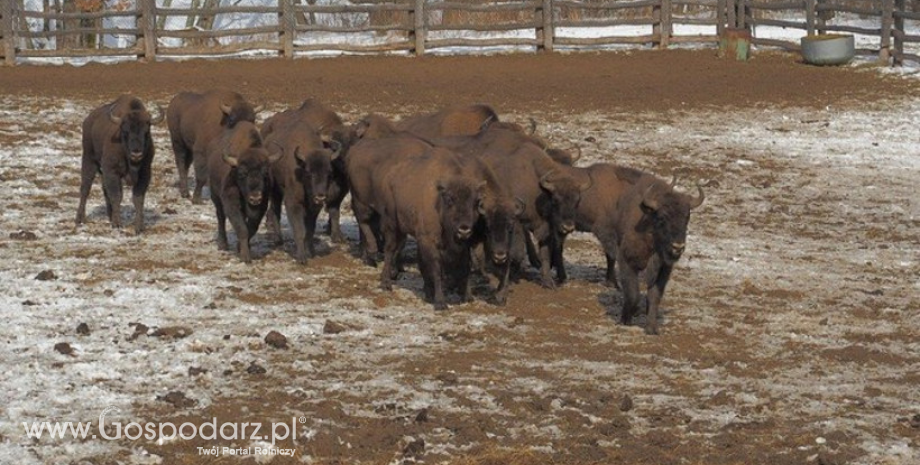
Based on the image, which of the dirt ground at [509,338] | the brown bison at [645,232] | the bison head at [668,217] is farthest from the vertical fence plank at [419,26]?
the bison head at [668,217]

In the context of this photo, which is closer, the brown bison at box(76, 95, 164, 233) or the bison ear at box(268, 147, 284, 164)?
the bison ear at box(268, 147, 284, 164)

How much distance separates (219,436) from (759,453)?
3.32 metres

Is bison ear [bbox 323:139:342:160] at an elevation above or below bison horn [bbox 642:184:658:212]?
above

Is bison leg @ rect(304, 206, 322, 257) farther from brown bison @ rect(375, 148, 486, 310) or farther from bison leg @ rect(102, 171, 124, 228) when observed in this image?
bison leg @ rect(102, 171, 124, 228)

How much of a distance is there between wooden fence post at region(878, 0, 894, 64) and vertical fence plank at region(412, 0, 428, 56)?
9539 mm

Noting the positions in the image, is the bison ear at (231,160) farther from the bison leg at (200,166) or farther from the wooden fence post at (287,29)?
the wooden fence post at (287,29)

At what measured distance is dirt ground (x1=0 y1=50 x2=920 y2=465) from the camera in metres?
9.73

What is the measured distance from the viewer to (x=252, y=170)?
47.5ft

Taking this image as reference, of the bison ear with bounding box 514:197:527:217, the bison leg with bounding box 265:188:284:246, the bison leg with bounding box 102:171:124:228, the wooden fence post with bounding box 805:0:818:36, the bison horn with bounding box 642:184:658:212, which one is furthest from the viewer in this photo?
the wooden fence post with bounding box 805:0:818:36

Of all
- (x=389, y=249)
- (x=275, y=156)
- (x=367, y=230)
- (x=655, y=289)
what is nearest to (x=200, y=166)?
(x=275, y=156)

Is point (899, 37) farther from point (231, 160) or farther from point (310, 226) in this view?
point (231, 160)

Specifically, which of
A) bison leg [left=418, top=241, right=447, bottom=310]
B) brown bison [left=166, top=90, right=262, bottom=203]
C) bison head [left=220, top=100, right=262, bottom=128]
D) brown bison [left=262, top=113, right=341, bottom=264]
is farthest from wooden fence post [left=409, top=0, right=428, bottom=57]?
bison leg [left=418, top=241, right=447, bottom=310]

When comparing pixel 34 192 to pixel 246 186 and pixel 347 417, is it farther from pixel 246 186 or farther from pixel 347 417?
pixel 347 417

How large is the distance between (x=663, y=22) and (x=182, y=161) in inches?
704
